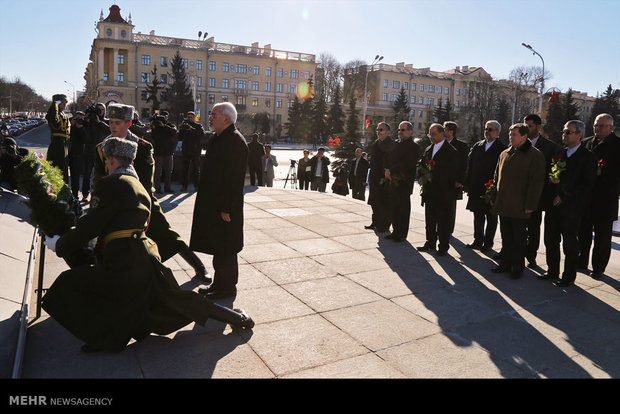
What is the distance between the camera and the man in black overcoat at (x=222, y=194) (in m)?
4.74

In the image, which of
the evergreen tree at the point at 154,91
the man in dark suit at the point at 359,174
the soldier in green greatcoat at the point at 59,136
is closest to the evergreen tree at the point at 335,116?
the evergreen tree at the point at 154,91

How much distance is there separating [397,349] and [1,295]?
11.3ft

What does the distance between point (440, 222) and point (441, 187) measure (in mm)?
520

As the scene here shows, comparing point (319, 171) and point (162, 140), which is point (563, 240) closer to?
point (162, 140)

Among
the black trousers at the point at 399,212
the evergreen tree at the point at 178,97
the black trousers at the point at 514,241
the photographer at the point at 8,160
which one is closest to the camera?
the black trousers at the point at 514,241

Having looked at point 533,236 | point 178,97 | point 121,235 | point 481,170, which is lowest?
point 533,236

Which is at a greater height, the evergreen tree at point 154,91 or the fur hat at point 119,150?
the evergreen tree at point 154,91

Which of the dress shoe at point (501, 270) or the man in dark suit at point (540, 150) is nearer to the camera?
the dress shoe at point (501, 270)

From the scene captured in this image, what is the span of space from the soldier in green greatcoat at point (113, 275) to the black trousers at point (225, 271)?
1.20 meters

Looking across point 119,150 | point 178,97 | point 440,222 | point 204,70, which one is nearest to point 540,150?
point 440,222

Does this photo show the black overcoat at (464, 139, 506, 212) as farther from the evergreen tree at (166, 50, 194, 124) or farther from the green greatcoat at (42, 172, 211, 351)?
the evergreen tree at (166, 50, 194, 124)

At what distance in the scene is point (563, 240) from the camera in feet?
19.7

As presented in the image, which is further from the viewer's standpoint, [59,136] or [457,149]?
[59,136]

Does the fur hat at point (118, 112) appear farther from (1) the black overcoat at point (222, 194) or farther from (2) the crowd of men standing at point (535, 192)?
(2) the crowd of men standing at point (535, 192)
